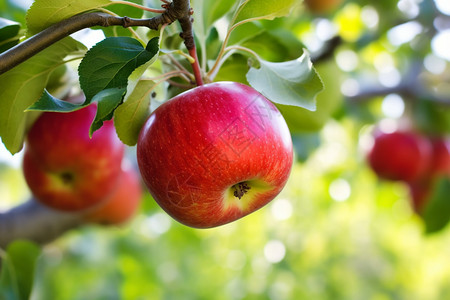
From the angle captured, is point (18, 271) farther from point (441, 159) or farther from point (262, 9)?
point (441, 159)

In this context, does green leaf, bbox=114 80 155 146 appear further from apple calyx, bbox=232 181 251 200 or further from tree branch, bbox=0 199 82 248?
tree branch, bbox=0 199 82 248

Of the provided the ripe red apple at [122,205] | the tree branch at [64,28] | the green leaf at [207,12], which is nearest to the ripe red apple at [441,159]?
the ripe red apple at [122,205]

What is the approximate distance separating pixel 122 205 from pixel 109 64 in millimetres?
1317

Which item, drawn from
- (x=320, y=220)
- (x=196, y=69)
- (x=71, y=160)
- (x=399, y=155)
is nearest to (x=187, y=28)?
(x=196, y=69)

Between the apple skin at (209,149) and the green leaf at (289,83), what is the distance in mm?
22

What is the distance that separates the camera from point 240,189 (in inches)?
29.9

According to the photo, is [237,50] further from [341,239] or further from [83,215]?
[341,239]

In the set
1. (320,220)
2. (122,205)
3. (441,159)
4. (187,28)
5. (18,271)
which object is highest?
(187,28)

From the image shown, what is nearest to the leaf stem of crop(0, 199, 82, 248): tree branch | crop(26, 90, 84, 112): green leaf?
crop(26, 90, 84, 112): green leaf

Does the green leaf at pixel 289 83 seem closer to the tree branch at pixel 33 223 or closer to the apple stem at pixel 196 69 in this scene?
the apple stem at pixel 196 69

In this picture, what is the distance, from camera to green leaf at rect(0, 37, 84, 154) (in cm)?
77

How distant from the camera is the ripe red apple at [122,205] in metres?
1.89

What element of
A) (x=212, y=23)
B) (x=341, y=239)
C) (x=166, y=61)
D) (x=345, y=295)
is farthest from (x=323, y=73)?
(x=341, y=239)

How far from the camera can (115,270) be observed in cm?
246
